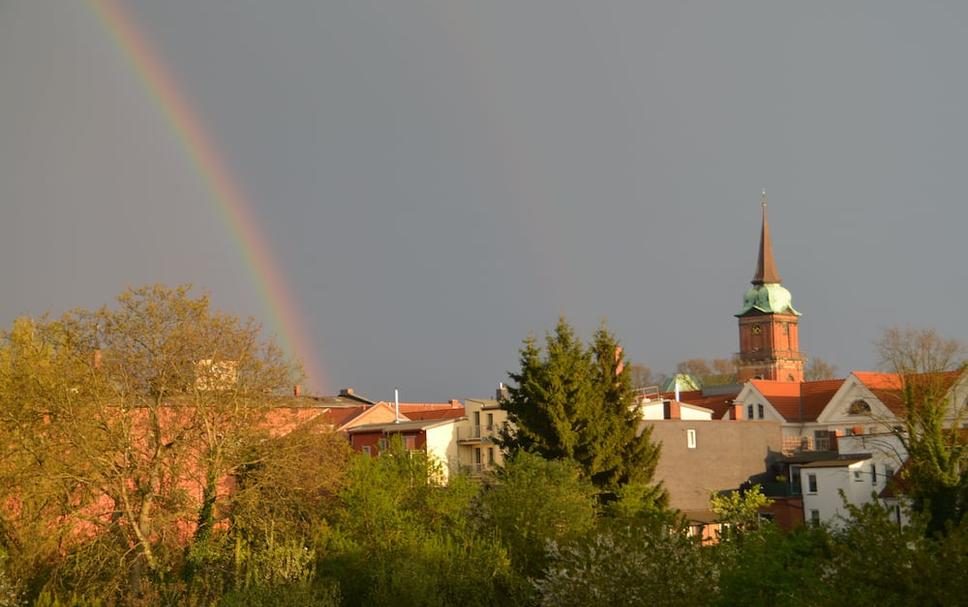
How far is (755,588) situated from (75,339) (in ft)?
89.5

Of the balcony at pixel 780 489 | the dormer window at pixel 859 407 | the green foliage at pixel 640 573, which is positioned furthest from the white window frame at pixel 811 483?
the green foliage at pixel 640 573

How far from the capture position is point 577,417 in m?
57.5

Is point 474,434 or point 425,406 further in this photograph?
point 425,406

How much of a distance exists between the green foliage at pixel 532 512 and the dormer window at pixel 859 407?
49.3m

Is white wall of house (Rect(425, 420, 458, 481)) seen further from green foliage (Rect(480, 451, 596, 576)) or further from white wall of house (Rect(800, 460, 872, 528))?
green foliage (Rect(480, 451, 596, 576))

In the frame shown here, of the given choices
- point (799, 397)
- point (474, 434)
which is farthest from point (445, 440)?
point (799, 397)

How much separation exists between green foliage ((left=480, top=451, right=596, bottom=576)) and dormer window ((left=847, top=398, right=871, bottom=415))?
4928cm

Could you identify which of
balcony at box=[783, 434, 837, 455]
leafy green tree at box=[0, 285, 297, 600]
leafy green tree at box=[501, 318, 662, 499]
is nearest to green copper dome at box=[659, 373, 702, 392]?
balcony at box=[783, 434, 837, 455]

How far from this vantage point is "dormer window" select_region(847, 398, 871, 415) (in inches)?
3581

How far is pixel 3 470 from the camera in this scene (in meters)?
40.2

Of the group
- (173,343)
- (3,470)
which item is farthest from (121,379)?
(3,470)

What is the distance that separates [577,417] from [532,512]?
42.9 ft

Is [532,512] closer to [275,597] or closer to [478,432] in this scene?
[275,597]

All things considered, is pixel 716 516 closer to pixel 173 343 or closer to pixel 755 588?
pixel 173 343
